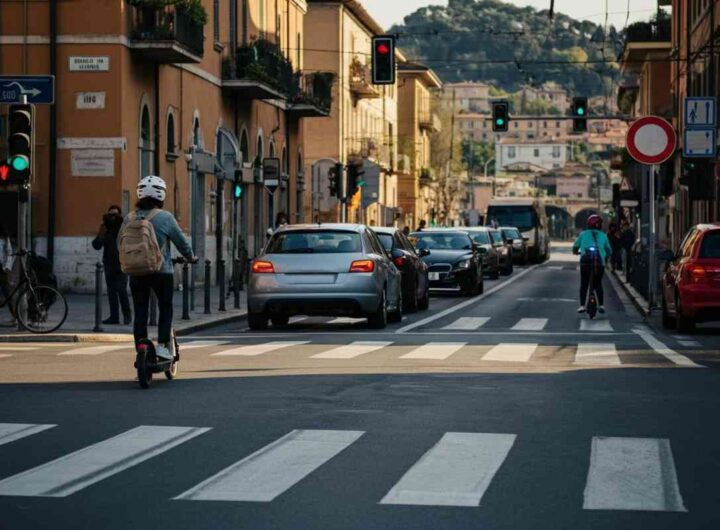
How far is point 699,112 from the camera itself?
31.7 metres

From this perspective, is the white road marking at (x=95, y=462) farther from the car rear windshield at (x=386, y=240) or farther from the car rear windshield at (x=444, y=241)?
the car rear windshield at (x=444, y=241)

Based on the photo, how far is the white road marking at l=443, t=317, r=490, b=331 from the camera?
83.4ft

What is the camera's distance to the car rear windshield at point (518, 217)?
8194cm

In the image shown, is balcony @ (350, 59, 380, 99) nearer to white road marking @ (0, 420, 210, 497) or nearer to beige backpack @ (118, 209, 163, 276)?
beige backpack @ (118, 209, 163, 276)

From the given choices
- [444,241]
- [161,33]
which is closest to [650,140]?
[161,33]

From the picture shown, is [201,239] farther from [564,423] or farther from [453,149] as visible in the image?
[453,149]

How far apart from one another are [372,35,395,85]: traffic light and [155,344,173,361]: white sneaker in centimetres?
2310

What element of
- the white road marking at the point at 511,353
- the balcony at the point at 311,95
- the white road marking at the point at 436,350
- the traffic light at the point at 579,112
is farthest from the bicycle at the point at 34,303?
the balcony at the point at 311,95

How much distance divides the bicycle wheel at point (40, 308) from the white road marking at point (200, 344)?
1833mm

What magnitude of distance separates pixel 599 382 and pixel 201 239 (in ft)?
91.5

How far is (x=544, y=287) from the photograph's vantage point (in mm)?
45719

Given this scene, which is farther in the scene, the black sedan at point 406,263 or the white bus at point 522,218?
the white bus at point 522,218

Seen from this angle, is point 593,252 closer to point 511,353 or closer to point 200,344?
point 200,344

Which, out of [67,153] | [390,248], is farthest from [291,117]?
[390,248]
